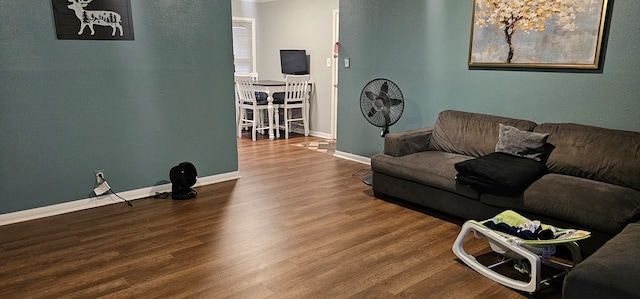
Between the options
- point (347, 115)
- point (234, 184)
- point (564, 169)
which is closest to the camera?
point (564, 169)

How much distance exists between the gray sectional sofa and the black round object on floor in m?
1.60

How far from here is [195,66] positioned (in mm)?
3838

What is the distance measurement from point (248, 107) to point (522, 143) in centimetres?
421

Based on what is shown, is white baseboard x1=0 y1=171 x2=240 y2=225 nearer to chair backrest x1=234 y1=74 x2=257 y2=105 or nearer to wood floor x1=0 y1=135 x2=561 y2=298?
wood floor x1=0 y1=135 x2=561 y2=298

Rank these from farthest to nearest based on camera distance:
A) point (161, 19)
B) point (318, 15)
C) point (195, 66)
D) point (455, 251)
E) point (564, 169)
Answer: point (318, 15), point (195, 66), point (161, 19), point (564, 169), point (455, 251)

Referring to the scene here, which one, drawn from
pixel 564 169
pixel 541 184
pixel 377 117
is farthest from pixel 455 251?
pixel 377 117

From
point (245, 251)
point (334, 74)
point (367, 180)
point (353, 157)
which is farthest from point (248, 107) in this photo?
point (245, 251)

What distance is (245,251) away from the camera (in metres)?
2.68

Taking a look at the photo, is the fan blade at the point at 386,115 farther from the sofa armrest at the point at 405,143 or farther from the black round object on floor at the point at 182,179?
the black round object on floor at the point at 182,179

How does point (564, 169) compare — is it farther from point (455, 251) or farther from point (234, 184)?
point (234, 184)

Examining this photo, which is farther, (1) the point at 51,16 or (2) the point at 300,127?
(2) the point at 300,127

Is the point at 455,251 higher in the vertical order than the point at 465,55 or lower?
lower

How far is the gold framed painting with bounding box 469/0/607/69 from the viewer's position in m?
3.13

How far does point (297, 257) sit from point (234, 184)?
1708 millimetres
